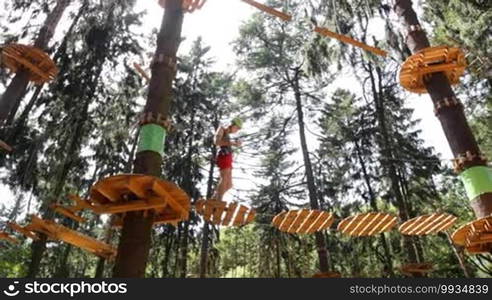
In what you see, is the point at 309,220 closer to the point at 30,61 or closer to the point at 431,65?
the point at 431,65

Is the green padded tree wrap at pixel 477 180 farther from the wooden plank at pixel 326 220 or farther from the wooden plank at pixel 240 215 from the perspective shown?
the wooden plank at pixel 240 215

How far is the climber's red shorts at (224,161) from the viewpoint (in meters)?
6.83

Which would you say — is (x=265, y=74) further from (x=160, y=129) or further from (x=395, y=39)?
(x=160, y=129)

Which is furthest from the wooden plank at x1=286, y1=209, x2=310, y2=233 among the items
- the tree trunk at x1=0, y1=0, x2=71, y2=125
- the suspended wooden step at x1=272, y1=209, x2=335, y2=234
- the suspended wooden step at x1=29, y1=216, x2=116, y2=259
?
the tree trunk at x1=0, y1=0, x2=71, y2=125

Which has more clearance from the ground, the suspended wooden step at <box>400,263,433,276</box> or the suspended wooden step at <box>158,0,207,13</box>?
the suspended wooden step at <box>158,0,207,13</box>

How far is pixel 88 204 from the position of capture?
173 inches

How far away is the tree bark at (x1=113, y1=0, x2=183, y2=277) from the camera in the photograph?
3.88 metres

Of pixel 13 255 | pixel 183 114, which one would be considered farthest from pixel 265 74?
pixel 13 255

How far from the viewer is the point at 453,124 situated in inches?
253

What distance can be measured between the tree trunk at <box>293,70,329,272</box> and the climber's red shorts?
7.00 metres

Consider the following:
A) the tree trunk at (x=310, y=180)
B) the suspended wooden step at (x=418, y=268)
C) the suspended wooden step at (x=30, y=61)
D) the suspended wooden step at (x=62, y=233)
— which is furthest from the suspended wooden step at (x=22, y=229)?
the suspended wooden step at (x=418, y=268)

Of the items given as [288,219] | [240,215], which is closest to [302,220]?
[288,219]

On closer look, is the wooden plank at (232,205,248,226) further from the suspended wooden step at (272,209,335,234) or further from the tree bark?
the tree bark

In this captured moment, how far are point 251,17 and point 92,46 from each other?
825 cm
